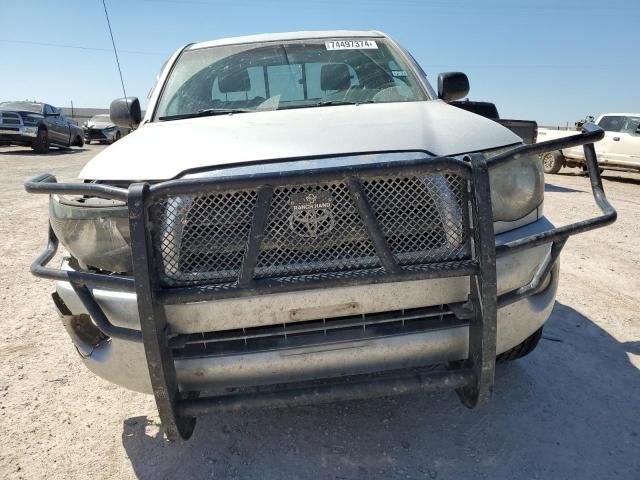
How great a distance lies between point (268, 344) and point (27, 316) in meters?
3.03

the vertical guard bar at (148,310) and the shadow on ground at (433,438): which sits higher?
the vertical guard bar at (148,310)

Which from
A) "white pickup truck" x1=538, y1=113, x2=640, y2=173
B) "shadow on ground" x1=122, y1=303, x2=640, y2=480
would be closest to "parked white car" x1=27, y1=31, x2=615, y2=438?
"shadow on ground" x1=122, y1=303, x2=640, y2=480

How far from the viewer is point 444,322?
203 centimetres

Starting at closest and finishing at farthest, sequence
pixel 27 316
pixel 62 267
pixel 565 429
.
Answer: pixel 62 267, pixel 565 429, pixel 27 316

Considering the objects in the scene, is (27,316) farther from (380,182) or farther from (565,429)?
(565,429)

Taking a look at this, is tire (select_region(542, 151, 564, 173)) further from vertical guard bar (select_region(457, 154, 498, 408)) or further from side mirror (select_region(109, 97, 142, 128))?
vertical guard bar (select_region(457, 154, 498, 408))

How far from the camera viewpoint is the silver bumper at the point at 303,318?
6.31 feet

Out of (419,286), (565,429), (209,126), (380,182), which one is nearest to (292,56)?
(209,126)

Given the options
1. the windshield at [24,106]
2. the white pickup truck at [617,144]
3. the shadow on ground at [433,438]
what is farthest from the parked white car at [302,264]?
the windshield at [24,106]

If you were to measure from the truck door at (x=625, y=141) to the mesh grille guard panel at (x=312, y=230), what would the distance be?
13516mm

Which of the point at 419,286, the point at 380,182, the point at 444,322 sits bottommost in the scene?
the point at 444,322

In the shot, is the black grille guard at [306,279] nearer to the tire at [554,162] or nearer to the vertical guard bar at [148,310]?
the vertical guard bar at [148,310]

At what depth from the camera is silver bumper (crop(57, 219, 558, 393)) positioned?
1925 mm

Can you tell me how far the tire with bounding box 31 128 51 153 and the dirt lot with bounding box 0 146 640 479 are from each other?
17810mm
